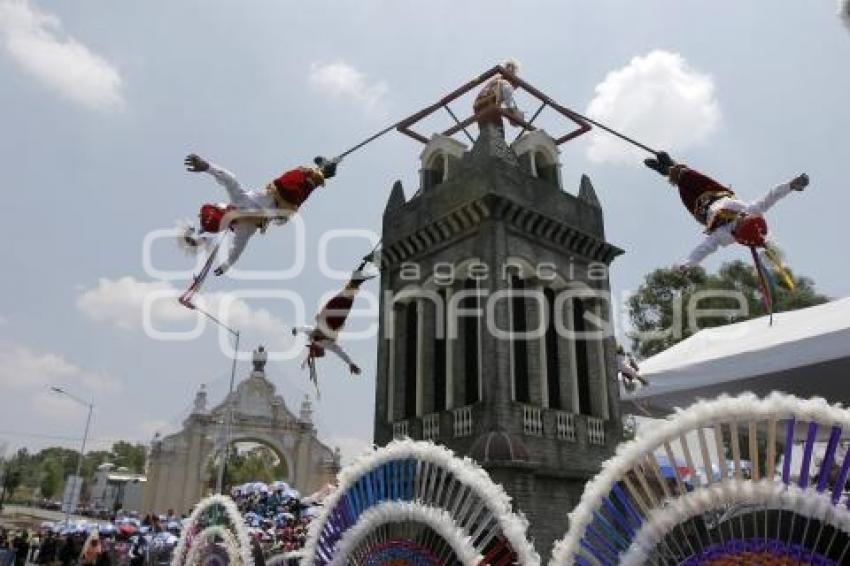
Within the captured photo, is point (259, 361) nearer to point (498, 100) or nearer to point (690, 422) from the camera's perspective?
point (498, 100)

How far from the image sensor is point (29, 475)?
11138 centimetres

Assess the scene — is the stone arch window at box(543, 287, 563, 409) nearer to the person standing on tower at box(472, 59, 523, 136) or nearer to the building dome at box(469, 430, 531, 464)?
the building dome at box(469, 430, 531, 464)

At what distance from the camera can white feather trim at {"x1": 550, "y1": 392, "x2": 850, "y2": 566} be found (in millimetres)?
2664

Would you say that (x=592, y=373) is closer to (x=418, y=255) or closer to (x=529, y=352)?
(x=529, y=352)

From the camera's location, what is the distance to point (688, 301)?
28.7 metres

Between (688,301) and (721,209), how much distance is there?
74.4ft

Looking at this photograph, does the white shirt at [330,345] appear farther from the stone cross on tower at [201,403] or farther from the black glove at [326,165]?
the stone cross on tower at [201,403]

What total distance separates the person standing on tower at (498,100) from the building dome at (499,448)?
8.04 m

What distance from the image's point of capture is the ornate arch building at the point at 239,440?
1463 inches

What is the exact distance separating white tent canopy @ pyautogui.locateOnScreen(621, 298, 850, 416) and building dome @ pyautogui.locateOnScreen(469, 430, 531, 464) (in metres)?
5.98

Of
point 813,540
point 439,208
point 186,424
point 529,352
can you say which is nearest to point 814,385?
point 813,540

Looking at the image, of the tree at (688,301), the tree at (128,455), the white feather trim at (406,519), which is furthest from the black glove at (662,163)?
the tree at (128,455)

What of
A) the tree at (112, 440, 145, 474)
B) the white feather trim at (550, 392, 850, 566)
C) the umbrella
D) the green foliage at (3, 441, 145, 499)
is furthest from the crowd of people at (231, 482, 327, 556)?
the tree at (112, 440, 145, 474)

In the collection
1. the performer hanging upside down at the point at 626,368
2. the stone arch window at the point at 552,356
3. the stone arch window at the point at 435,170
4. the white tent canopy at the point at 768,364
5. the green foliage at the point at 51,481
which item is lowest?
the white tent canopy at the point at 768,364
